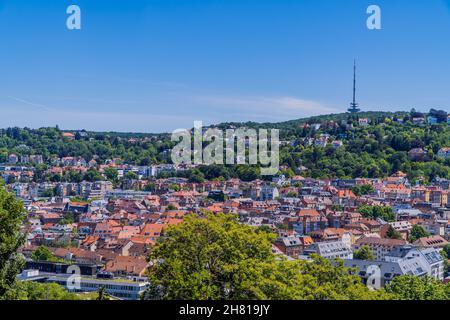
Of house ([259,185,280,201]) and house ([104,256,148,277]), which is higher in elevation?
house ([259,185,280,201])

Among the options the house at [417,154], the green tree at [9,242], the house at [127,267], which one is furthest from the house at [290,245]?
the house at [417,154]

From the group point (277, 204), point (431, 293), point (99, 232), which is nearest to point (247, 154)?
point (277, 204)

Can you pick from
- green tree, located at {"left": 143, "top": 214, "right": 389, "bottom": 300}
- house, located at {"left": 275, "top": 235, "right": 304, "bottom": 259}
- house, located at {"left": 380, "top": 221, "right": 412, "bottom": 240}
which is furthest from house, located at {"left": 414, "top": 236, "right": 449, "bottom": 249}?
green tree, located at {"left": 143, "top": 214, "right": 389, "bottom": 300}

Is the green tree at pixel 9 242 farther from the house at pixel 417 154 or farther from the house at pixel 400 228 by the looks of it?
the house at pixel 417 154

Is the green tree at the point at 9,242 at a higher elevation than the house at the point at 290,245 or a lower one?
higher

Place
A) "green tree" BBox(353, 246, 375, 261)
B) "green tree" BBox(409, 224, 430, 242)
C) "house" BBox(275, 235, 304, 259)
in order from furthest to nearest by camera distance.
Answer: "green tree" BBox(409, 224, 430, 242) < "house" BBox(275, 235, 304, 259) < "green tree" BBox(353, 246, 375, 261)

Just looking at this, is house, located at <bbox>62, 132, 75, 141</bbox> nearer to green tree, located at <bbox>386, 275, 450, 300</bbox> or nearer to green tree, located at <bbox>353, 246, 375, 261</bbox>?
green tree, located at <bbox>353, 246, 375, 261</bbox>

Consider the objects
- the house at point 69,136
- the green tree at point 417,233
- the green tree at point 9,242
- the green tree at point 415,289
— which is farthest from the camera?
the house at point 69,136
